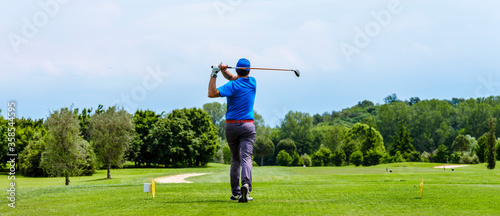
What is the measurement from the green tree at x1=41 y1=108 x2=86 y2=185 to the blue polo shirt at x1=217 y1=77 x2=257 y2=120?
27297 millimetres

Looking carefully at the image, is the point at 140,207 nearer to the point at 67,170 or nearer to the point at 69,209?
the point at 69,209

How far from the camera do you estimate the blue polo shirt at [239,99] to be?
8883 millimetres

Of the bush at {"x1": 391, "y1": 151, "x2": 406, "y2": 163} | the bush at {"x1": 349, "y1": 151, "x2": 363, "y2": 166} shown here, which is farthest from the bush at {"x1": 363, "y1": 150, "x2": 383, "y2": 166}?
the bush at {"x1": 349, "y1": 151, "x2": 363, "y2": 166}

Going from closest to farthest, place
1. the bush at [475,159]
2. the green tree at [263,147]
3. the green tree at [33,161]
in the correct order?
1. the green tree at [33,161]
2. the bush at [475,159]
3. the green tree at [263,147]

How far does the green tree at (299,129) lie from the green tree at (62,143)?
8631 centimetres

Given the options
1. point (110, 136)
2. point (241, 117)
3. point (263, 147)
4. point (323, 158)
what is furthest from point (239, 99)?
point (263, 147)

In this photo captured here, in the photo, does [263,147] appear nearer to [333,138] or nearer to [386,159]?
[333,138]

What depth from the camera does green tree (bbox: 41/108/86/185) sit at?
33.1 metres

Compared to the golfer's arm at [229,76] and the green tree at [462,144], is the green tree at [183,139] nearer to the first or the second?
the green tree at [462,144]

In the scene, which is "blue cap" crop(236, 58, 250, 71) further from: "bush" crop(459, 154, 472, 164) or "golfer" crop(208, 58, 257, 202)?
"bush" crop(459, 154, 472, 164)

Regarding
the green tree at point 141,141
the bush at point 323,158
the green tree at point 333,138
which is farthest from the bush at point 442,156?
the green tree at point 141,141

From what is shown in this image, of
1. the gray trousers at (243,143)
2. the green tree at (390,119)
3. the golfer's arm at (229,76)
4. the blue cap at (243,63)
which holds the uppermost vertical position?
the green tree at (390,119)

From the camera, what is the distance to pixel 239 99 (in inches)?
352

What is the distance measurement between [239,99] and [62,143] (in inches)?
1104
